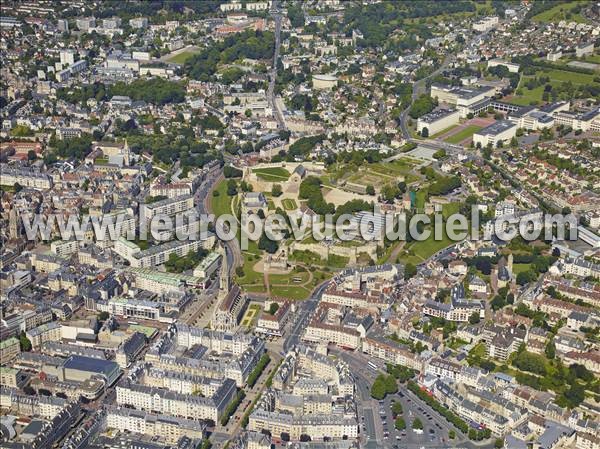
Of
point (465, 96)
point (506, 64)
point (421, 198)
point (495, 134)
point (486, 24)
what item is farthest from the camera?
point (486, 24)

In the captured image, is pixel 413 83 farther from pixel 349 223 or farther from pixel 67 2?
pixel 67 2

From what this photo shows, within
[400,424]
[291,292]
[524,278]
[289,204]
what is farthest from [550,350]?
[289,204]


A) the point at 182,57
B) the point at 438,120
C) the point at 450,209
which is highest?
the point at 182,57

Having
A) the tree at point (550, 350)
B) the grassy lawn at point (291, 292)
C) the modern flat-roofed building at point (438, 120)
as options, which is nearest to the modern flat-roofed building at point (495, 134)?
the modern flat-roofed building at point (438, 120)

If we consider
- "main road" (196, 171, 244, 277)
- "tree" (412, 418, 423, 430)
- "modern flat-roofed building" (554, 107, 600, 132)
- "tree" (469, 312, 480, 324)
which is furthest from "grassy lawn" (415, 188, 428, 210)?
"tree" (412, 418, 423, 430)

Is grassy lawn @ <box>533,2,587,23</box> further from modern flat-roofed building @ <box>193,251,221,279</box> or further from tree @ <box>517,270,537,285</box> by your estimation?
modern flat-roofed building @ <box>193,251,221,279</box>

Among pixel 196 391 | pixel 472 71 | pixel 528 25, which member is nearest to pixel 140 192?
pixel 196 391

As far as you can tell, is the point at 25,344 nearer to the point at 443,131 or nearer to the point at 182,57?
the point at 443,131

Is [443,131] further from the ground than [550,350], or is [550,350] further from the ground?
[443,131]
